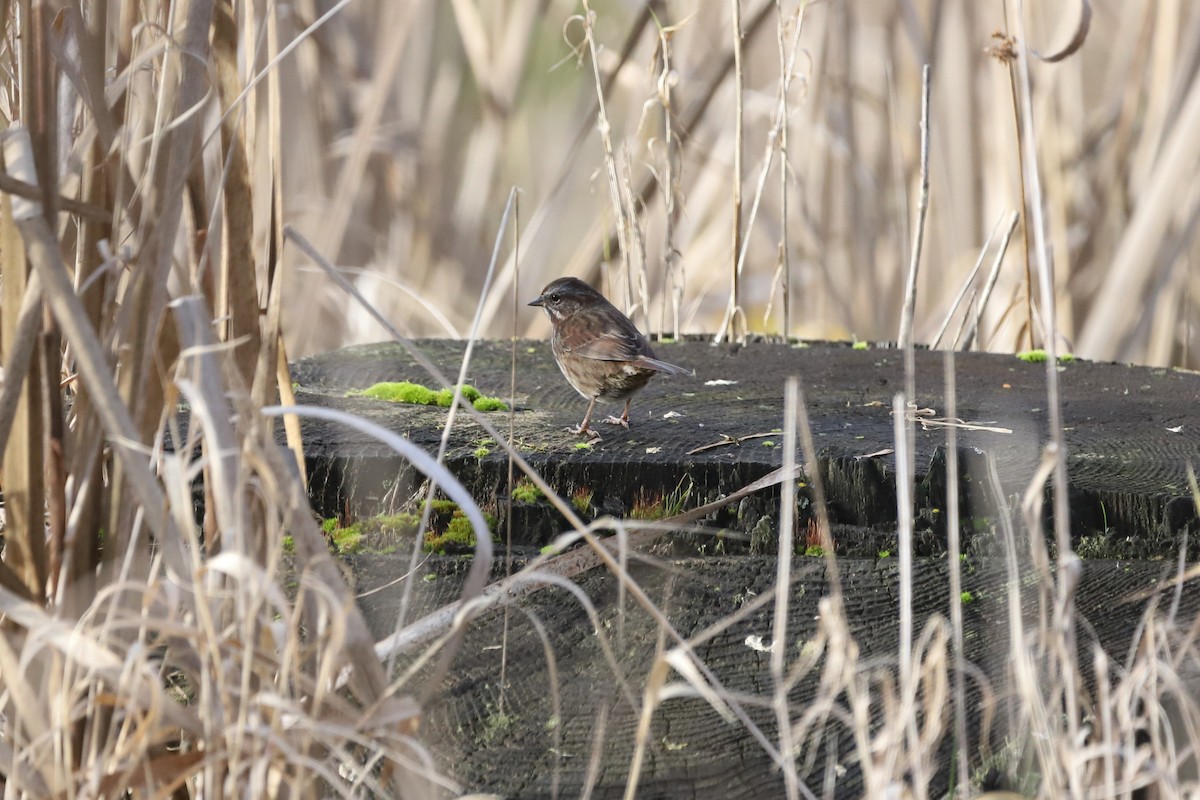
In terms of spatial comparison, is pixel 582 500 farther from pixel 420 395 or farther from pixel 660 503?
pixel 420 395

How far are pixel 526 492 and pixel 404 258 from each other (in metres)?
3.83

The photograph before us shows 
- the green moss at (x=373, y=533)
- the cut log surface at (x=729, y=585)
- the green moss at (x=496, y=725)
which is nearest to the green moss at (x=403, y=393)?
the cut log surface at (x=729, y=585)

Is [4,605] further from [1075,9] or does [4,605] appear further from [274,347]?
[1075,9]

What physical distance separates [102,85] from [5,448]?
463 millimetres

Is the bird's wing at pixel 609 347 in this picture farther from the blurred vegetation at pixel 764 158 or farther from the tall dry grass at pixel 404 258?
the blurred vegetation at pixel 764 158

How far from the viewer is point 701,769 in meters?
1.67

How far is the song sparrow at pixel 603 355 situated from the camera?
2938mm

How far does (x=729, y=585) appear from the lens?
1.92 meters

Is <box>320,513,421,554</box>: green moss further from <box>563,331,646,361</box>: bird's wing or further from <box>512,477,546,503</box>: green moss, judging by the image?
<box>563,331,646,361</box>: bird's wing

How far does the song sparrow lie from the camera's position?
2.94 metres

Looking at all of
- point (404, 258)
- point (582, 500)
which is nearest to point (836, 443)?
point (582, 500)

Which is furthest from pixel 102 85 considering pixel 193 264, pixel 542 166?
pixel 542 166

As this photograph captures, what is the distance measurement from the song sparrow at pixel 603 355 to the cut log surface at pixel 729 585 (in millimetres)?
405

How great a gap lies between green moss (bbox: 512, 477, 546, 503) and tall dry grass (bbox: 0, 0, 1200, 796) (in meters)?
0.29
